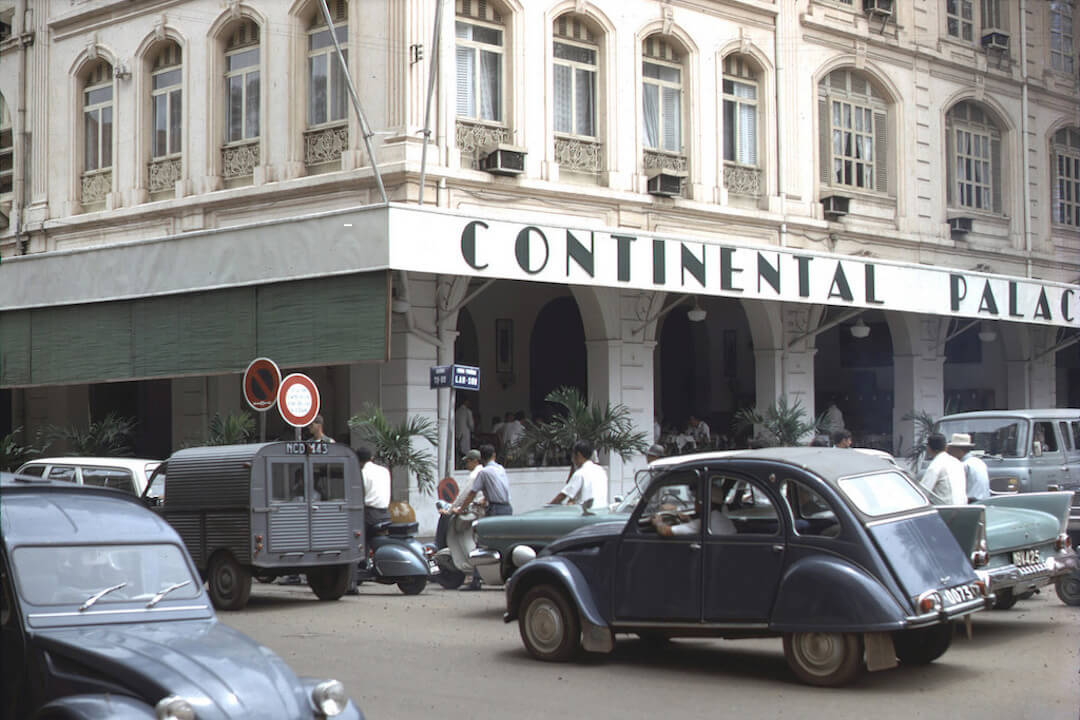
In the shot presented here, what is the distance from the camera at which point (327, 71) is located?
2178cm

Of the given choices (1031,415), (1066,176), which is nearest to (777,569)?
(1031,415)

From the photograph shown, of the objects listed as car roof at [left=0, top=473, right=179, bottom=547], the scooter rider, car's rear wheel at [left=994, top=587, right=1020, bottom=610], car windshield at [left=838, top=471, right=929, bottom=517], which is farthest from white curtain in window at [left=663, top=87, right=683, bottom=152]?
car roof at [left=0, top=473, right=179, bottom=547]

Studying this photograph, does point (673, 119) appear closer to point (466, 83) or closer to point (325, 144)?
point (466, 83)

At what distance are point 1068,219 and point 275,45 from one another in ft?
66.1

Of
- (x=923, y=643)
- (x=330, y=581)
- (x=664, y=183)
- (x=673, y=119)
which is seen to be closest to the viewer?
(x=923, y=643)

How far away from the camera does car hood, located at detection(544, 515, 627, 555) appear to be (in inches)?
374

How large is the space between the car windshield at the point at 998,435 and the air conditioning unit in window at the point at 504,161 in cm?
789

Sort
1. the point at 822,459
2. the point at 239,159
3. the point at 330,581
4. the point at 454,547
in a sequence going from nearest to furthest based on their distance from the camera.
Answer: the point at 822,459, the point at 330,581, the point at 454,547, the point at 239,159

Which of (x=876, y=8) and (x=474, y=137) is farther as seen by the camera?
(x=876, y=8)

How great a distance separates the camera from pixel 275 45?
2220 cm

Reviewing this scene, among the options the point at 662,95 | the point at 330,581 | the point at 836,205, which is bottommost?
the point at 330,581

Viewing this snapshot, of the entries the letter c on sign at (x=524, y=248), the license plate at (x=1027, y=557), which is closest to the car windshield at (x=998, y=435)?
the letter c on sign at (x=524, y=248)

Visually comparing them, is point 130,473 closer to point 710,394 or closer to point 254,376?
point 254,376

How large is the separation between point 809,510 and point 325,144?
48.5ft
